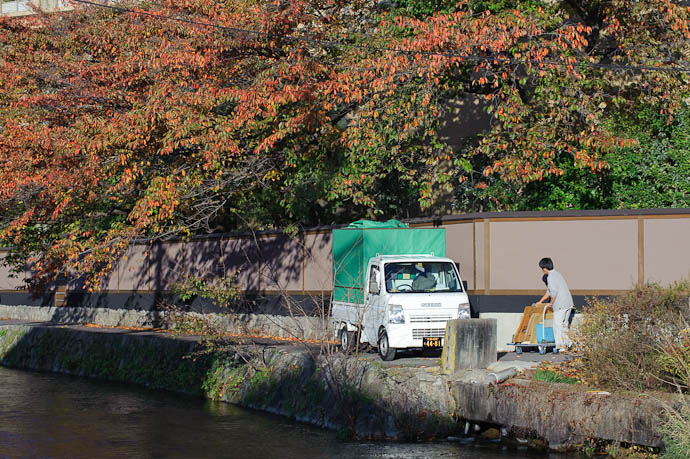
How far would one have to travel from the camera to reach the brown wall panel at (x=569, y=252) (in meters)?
21.6

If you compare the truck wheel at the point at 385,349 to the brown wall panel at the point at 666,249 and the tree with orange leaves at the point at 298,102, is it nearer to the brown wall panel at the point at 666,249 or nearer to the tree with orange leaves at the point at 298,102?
the tree with orange leaves at the point at 298,102

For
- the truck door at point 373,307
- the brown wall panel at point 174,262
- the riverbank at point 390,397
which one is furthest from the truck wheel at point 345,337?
the brown wall panel at point 174,262

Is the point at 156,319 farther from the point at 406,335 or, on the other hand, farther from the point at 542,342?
the point at 542,342

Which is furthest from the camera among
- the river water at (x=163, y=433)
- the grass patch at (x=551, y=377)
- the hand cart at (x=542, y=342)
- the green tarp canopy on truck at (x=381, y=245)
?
the green tarp canopy on truck at (x=381, y=245)

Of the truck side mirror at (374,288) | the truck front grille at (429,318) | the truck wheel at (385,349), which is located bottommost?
the truck wheel at (385,349)

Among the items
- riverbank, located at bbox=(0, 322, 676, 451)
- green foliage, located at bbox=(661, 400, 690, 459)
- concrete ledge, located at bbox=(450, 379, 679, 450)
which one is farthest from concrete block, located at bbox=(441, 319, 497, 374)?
green foliage, located at bbox=(661, 400, 690, 459)

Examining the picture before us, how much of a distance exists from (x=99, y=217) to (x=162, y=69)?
22.7 ft

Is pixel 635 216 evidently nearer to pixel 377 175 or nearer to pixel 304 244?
pixel 377 175

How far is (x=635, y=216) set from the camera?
21578 mm

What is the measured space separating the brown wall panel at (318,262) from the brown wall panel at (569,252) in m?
5.28

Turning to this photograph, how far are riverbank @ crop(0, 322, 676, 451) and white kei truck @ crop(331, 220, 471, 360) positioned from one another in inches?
36.4

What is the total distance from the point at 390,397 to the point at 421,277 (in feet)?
12.1

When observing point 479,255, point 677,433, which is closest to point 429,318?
point 479,255

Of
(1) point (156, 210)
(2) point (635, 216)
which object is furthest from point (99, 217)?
(2) point (635, 216)
